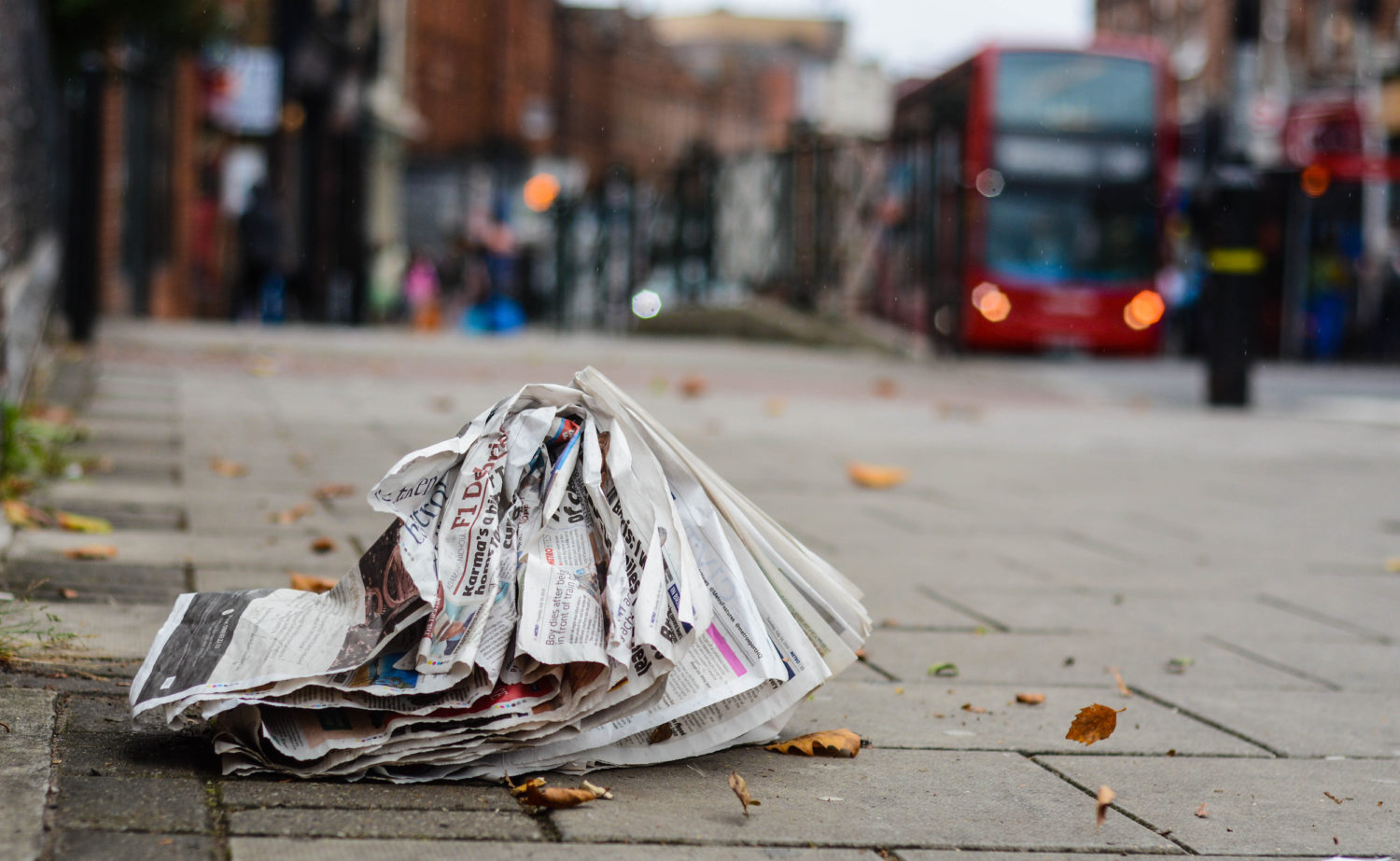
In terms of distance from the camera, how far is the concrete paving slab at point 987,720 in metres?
2.70

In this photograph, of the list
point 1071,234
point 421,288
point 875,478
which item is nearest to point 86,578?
point 875,478

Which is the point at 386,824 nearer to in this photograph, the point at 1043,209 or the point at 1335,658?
the point at 1335,658

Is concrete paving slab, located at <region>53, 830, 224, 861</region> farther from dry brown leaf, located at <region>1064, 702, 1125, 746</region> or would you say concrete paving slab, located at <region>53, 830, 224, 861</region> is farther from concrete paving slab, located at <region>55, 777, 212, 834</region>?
dry brown leaf, located at <region>1064, 702, 1125, 746</region>

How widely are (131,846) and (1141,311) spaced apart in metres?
16.9

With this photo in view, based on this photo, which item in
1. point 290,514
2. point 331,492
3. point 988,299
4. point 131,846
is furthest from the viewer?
point 988,299

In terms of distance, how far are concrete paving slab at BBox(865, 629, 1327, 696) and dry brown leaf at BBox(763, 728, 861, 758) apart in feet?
2.04

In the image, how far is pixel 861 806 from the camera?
2275 millimetres

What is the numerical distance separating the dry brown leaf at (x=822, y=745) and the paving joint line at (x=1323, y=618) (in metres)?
1.89

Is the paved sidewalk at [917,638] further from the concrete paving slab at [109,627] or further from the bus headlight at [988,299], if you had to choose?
the bus headlight at [988,299]

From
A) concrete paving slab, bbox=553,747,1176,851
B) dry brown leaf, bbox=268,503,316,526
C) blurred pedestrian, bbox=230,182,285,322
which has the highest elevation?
blurred pedestrian, bbox=230,182,285,322

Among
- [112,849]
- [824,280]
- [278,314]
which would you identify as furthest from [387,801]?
[278,314]

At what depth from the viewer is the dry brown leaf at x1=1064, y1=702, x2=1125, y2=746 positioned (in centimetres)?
252

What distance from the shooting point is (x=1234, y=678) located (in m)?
3.36

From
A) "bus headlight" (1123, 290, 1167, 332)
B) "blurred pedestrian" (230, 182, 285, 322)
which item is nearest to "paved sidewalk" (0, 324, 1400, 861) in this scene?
"bus headlight" (1123, 290, 1167, 332)
